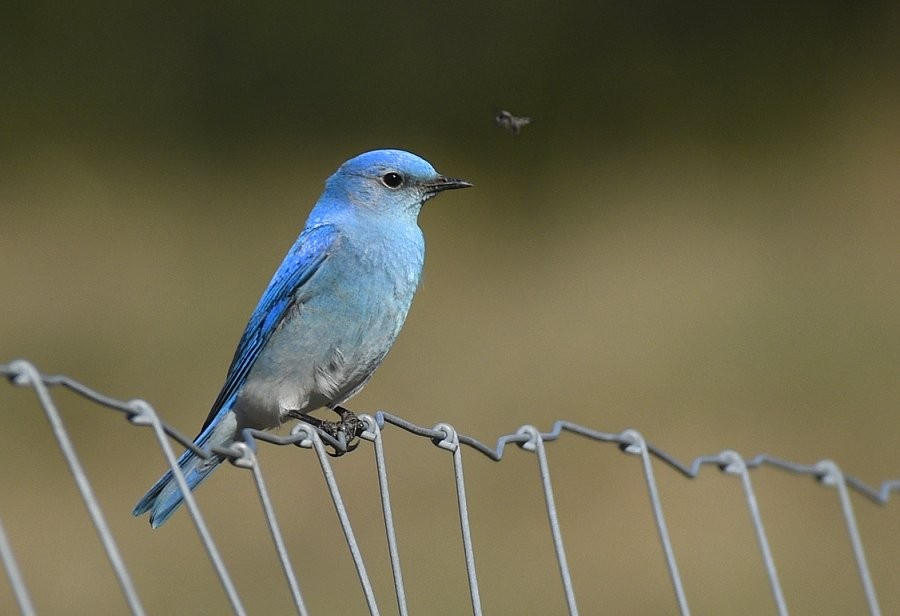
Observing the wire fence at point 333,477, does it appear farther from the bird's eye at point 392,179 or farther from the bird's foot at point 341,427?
the bird's eye at point 392,179

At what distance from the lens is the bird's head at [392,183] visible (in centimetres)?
343

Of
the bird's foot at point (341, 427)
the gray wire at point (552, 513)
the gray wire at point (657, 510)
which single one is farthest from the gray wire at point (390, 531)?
the bird's foot at point (341, 427)

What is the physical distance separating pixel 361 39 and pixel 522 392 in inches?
70.7

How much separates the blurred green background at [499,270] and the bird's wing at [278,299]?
5.87ft

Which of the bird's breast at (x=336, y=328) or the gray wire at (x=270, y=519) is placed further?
the bird's breast at (x=336, y=328)

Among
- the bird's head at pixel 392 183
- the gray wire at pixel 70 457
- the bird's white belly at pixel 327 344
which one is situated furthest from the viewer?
the bird's head at pixel 392 183

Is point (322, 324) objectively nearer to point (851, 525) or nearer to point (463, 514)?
point (463, 514)

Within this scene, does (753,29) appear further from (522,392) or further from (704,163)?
(522,392)

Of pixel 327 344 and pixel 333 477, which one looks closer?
pixel 333 477

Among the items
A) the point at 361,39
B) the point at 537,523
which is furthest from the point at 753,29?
the point at 537,523

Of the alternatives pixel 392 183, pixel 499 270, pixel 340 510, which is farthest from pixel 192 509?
pixel 499 270

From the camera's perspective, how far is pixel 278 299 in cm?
325

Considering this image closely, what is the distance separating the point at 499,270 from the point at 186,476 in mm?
3346

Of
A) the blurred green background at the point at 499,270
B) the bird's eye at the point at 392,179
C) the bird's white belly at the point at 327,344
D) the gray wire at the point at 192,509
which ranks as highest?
the blurred green background at the point at 499,270
